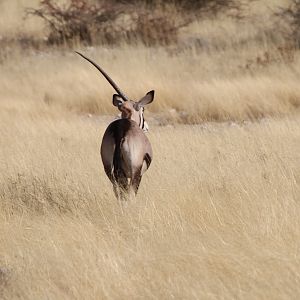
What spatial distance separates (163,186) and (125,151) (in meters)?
1.05

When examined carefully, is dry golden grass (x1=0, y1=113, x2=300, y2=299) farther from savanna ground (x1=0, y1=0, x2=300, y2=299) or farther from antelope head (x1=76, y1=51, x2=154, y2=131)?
antelope head (x1=76, y1=51, x2=154, y2=131)

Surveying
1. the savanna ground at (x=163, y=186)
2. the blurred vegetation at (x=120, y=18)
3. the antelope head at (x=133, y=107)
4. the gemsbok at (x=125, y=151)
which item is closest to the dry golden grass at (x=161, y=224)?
the savanna ground at (x=163, y=186)

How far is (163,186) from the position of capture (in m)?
6.37

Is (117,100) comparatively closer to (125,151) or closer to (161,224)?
(125,151)

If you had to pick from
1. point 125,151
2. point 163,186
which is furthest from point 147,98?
point 163,186

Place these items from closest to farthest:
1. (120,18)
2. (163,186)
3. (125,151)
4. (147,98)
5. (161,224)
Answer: (161,224)
(125,151)
(147,98)
(163,186)
(120,18)

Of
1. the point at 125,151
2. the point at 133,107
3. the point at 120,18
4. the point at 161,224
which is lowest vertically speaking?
the point at 120,18

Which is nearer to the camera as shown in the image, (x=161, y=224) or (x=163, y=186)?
(x=161, y=224)

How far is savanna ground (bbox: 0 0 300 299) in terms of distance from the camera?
4.21 metres

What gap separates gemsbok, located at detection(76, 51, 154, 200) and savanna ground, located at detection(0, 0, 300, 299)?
18 cm

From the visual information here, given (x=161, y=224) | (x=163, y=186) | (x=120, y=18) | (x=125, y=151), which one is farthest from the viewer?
(x=120, y=18)

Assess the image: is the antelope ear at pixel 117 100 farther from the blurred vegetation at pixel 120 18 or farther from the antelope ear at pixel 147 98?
the blurred vegetation at pixel 120 18

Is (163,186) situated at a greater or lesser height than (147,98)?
lesser

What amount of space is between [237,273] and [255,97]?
7293mm
